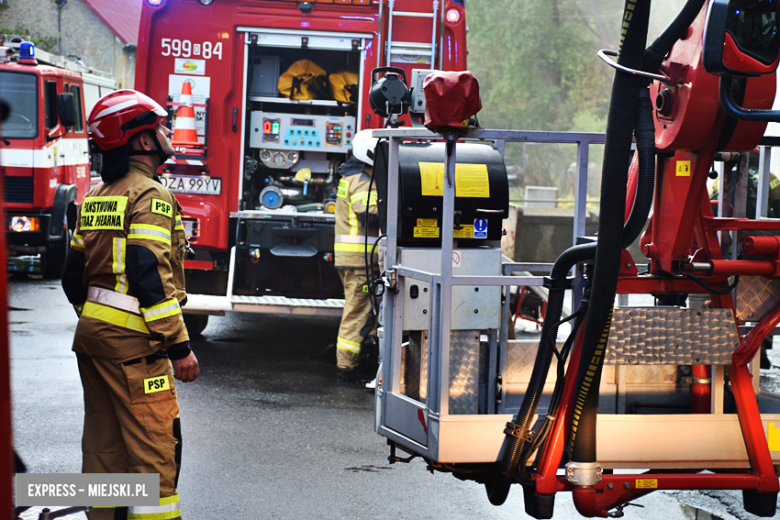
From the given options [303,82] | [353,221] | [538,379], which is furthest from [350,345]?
[538,379]

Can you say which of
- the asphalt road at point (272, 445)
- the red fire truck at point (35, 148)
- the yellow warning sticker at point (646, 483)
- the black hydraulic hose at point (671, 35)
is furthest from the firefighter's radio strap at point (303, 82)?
the yellow warning sticker at point (646, 483)

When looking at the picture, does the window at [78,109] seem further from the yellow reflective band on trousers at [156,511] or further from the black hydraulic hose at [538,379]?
the black hydraulic hose at [538,379]

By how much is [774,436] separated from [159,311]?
8.18 ft

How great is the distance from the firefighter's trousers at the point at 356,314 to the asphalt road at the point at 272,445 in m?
0.36

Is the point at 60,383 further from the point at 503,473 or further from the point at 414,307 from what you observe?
the point at 503,473

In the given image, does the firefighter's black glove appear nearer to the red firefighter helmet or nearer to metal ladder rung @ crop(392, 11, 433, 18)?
the red firefighter helmet

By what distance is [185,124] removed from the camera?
7133 mm

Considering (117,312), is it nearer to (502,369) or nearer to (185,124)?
(502,369)

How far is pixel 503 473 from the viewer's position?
3188mm

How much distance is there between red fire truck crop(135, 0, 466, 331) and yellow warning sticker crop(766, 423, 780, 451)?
4.39 meters

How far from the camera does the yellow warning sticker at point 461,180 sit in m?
3.78

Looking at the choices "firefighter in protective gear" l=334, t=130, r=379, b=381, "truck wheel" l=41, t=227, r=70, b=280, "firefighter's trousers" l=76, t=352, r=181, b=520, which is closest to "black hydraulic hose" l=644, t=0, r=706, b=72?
"firefighter's trousers" l=76, t=352, r=181, b=520

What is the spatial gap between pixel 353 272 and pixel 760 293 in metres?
3.68

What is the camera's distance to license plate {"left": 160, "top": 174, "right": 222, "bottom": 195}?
7.25 meters
